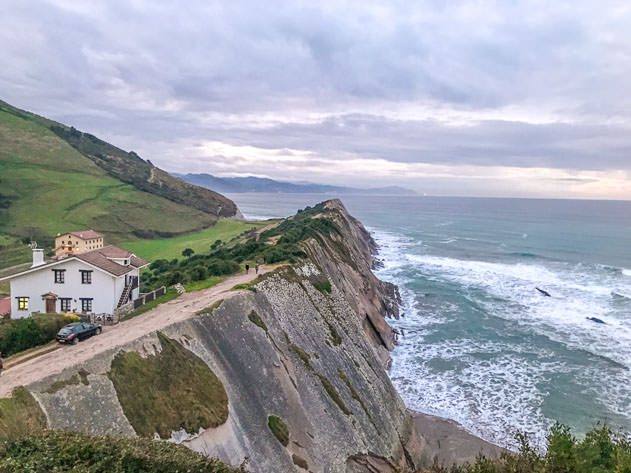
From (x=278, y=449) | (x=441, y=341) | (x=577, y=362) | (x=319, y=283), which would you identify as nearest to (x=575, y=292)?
(x=577, y=362)

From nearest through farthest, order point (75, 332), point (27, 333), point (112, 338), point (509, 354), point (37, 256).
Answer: point (27, 333) < point (112, 338) < point (75, 332) < point (37, 256) < point (509, 354)

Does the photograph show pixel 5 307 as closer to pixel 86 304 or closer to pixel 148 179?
pixel 86 304

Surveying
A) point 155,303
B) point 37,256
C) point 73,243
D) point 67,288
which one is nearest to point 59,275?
point 67,288

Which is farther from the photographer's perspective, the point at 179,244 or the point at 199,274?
the point at 179,244

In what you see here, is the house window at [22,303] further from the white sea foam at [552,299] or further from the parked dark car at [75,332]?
the white sea foam at [552,299]

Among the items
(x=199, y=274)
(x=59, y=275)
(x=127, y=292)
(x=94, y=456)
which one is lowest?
(x=94, y=456)

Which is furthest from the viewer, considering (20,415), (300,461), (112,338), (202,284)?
(202,284)

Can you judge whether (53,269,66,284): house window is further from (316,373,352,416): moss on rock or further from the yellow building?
the yellow building
